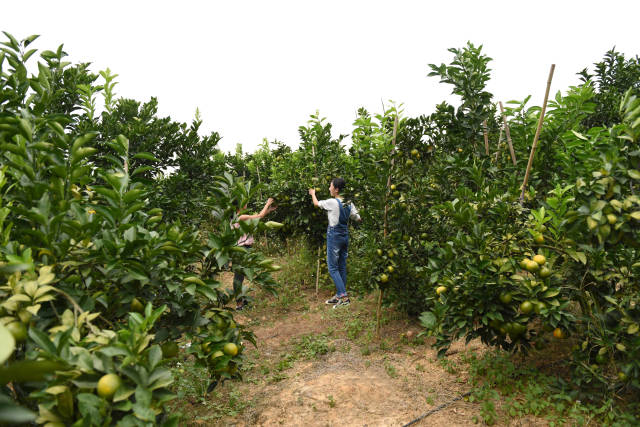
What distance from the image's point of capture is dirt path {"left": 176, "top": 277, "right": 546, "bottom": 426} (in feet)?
10.2

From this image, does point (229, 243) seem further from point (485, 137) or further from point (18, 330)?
point (485, 137)

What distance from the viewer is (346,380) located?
11.9 ft

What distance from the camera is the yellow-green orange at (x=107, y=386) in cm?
127

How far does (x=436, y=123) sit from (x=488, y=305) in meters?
2.32

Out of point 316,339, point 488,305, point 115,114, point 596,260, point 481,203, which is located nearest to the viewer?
point 596,260

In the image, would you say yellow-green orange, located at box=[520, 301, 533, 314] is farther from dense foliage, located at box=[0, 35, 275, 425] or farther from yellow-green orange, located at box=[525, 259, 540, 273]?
dense foliage, located at box=[0, 35, 275, 425]

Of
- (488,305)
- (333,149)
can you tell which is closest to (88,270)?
(488,305)

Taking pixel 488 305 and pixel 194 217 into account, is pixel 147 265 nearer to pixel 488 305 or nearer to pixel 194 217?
pixel 488 305

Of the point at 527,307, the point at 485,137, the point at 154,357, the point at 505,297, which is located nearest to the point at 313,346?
the point at 505,297

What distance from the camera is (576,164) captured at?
3.43m

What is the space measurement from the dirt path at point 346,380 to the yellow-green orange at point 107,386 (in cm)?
212

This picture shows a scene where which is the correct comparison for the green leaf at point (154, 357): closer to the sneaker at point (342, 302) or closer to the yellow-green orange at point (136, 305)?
the yellow-green orange at point (136, 305)

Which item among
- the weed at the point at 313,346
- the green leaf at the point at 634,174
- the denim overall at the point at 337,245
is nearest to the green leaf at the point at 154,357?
the green leaf at the point at 634,174

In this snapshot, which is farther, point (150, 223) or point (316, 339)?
point (316, 339)
